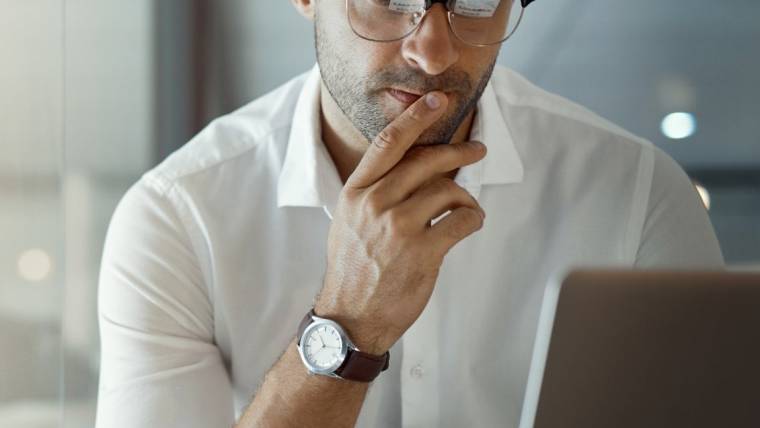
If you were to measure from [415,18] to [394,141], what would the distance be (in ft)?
0.57

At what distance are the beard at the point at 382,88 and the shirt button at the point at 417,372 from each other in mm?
348

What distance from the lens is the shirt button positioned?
5.11ft

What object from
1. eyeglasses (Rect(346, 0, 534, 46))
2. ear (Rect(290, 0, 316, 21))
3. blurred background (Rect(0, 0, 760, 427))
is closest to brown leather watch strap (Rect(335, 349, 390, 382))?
eyeglasses (Rect(346, 0, 534, 46))

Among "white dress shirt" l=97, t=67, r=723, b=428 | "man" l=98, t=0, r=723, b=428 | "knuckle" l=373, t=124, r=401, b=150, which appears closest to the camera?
"knuckle" l=373, t=124, r=401, b=150

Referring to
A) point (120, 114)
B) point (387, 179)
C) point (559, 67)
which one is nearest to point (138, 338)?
point (387, 179)

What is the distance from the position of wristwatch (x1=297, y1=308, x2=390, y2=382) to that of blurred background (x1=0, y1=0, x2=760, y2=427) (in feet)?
2.60

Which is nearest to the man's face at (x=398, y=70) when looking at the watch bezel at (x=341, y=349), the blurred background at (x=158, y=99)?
the watch bezel at (x=341, y=349)

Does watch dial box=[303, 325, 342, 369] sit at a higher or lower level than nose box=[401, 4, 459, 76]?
lower

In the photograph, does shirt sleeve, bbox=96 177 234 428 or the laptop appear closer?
the laptop

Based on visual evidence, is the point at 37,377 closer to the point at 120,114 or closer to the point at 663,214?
the point at 120,114

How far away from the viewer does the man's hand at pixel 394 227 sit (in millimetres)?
1293

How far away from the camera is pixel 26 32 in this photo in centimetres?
190

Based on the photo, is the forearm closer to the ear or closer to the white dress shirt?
the white dress shirt

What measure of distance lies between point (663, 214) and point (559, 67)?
424 mm
